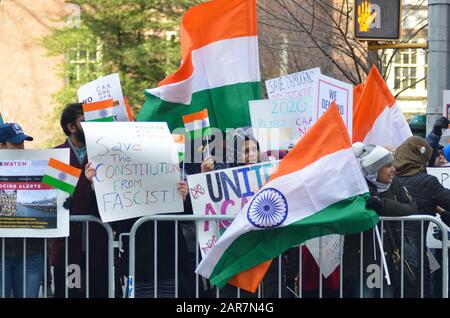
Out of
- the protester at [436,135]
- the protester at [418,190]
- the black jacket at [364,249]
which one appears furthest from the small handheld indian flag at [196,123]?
the protester at [436,135]

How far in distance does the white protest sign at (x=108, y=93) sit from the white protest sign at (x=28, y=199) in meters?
1.17

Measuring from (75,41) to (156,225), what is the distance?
3178cm

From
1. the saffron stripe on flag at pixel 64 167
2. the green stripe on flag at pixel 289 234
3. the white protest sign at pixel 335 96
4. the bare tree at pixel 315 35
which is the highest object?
the bare tree at pixel 315 35

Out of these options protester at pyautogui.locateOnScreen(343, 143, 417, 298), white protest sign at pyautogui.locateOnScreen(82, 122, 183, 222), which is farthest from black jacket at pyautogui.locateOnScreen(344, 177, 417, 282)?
white protest sign at pyautogui.locateOnScreen(82, 122, 183, 222)

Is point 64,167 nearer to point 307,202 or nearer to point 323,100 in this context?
point 307,202

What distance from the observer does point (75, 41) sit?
3872 cm

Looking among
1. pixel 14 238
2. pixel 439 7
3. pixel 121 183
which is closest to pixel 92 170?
pixel 121 183

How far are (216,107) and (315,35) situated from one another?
34.1 ft

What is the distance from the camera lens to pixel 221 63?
343 inches

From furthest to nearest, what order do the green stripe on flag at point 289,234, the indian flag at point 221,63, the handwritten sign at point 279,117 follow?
the indian flag at point 221,63
the handwritten sign at point 279,117
the green stripe on flag at point 289,234

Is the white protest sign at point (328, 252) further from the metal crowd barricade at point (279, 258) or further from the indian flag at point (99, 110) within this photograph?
the indian flag at point (99, 110)

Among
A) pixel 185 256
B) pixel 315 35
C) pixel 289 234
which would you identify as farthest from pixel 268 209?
pixel 315 35

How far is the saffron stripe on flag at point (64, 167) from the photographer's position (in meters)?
7.55
